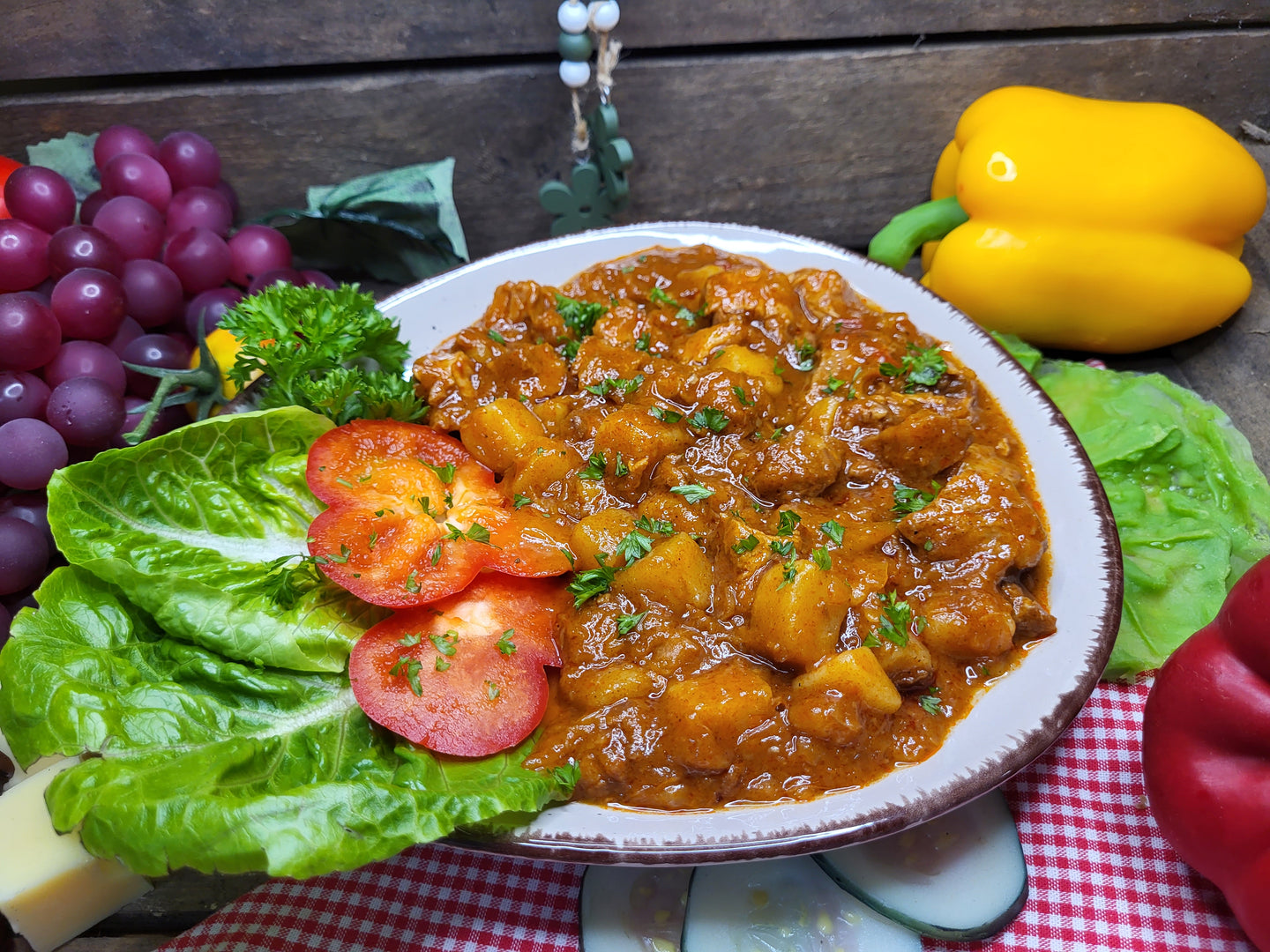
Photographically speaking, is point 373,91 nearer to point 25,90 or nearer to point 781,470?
point 25,90

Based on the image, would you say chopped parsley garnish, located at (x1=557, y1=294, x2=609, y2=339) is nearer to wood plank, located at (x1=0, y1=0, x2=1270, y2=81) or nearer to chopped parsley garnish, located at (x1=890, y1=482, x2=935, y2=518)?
chopped parsley garnish, located at (x1=890, y1=482, x2=935, y2=518)

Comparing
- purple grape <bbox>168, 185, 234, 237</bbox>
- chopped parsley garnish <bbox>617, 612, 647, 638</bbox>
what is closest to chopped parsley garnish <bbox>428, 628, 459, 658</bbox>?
chopped parsley garnish <bbox>617, 612, 647, 638</bbox>

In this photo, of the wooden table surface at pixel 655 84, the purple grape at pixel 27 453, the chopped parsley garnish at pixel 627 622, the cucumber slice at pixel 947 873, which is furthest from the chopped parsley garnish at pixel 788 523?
the purple grape at pixel 27 453

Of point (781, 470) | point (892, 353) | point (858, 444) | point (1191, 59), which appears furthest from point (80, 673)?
point (1191, 59)

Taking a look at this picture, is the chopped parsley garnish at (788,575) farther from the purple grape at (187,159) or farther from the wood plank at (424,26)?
the purple grape at (187,159)

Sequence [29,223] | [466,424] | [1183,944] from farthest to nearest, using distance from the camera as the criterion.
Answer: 1. [29,223]
2. [466,424]
3. [1183,944]

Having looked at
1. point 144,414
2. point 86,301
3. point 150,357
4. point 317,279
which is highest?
point 86,301

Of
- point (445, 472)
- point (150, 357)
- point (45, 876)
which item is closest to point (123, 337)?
point (150, 357)

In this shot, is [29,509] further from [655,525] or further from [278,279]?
[655,525]
